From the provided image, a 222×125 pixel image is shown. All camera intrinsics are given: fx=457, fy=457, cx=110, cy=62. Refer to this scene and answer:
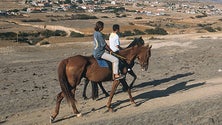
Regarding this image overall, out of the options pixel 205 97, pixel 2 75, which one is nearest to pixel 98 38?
pixel 205 97

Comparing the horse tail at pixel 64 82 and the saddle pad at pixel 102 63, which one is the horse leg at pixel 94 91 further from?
the horse tail at pixel 64 82

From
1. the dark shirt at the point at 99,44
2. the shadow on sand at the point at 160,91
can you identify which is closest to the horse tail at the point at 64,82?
the dark shirt at the point at 99,44

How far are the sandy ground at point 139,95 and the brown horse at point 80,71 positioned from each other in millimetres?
668

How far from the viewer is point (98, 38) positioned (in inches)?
517

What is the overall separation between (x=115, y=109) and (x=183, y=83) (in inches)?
253

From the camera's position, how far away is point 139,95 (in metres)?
16.3

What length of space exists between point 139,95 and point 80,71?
4.08 meters

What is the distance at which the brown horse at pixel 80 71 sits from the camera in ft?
41.1

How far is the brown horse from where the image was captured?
41.1ft

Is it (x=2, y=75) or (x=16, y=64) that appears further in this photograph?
(x=16, y=64)

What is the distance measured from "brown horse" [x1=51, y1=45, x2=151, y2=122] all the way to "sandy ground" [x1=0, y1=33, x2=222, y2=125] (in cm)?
67

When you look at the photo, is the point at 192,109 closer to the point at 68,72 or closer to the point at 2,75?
the point at 68,72

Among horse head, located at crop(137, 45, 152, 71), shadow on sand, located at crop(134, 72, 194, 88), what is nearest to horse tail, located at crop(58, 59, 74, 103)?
horse head, located at crop(137, 45, 152, 71)

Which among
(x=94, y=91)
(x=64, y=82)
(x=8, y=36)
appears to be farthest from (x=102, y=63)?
(x=8, y=36)
